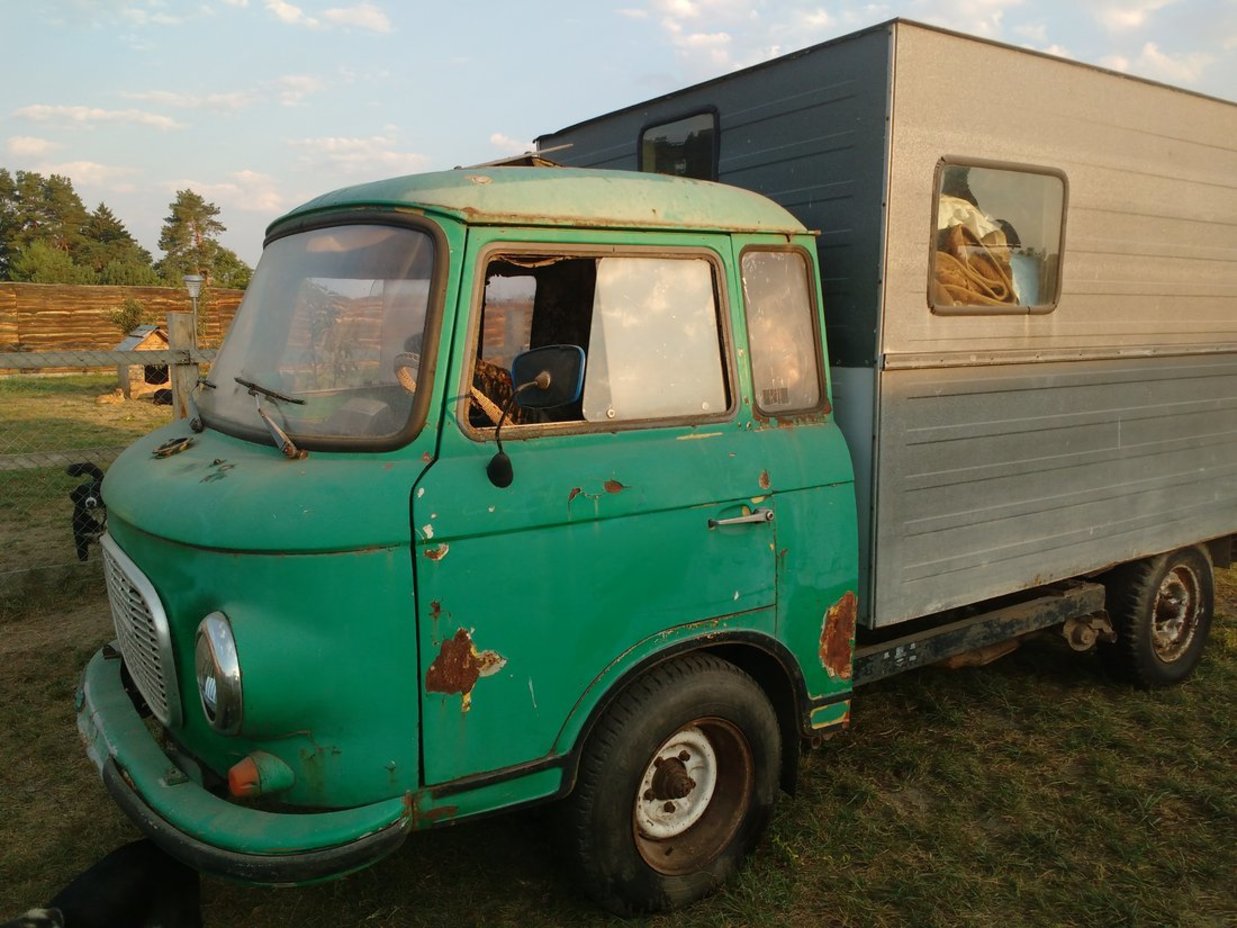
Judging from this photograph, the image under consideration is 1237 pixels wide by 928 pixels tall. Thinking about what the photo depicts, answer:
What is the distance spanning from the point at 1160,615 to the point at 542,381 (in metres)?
4.13

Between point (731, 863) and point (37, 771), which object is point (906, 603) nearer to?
point (731, 863)

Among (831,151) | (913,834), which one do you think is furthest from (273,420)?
(913,834)

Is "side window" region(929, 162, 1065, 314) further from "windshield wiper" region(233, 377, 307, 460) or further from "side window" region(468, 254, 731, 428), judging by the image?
"windshield wiper" region(233, 377, 307, 460)

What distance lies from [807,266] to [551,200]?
1045 mm

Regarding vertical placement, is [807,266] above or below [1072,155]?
below

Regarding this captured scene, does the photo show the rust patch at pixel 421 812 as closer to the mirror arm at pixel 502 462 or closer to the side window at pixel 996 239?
the mirror arm at pixel 502 462

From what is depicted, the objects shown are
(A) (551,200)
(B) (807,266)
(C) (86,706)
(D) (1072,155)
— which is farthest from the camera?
(D) (1072,155)

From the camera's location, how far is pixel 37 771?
408 centimetres

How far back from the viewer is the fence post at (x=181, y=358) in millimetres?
6266

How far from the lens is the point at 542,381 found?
8.34 ft

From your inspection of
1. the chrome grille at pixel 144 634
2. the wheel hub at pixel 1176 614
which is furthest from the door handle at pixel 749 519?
the wheel hub at pixel 1176 614

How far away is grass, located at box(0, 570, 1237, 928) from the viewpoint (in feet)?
10.3

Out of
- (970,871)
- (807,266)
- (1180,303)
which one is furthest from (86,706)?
(1180,303)

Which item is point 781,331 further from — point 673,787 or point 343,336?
point 673,787
